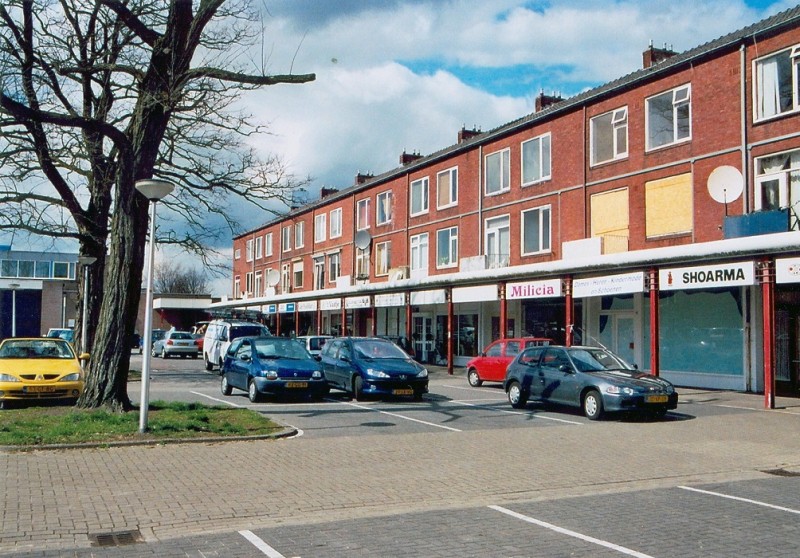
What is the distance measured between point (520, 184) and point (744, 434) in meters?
18.1

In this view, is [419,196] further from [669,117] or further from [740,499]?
[740,499]

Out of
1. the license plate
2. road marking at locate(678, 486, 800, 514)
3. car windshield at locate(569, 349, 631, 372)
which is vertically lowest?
road marking at locate(678, 486, 800, 514)

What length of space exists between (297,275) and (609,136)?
31.2m

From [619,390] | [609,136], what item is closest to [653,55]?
[609,136]

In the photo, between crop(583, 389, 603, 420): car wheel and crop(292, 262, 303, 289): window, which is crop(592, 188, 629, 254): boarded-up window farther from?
crop(292, 262, 303, 289): window

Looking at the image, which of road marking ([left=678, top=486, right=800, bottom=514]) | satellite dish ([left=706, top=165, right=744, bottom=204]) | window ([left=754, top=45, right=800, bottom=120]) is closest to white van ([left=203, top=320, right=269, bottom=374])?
satellite dish ([left=706, top=165, right=744, bottom=204])

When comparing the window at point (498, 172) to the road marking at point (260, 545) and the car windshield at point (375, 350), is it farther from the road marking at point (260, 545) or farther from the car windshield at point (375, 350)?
the road marking at point (260, 545)

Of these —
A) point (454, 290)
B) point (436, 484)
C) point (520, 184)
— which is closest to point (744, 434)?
point (436, 484)

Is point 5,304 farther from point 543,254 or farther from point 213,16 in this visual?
point 213,16

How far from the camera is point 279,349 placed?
1911 centimetres

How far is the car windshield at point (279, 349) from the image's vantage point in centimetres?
1880

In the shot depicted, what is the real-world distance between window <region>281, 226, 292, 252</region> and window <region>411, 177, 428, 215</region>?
18.5 m

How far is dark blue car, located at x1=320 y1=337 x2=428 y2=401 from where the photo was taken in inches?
715

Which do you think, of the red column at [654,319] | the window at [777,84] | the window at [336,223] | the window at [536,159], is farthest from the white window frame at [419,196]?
the red column at [654,319]
